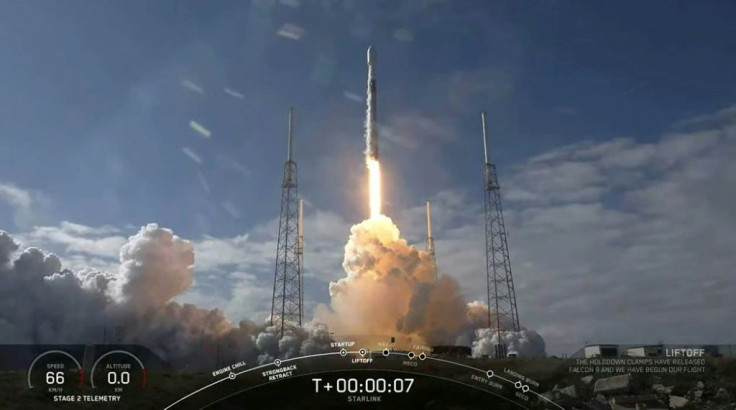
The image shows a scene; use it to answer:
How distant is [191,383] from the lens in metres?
52.9

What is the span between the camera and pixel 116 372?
158 ft

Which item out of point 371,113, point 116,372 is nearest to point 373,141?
point 371,113

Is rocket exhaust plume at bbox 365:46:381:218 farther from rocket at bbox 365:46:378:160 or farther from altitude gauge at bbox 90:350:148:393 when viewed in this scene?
altitude gauge at bbox 90:350:148:393

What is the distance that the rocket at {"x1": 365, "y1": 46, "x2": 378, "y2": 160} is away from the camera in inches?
4611

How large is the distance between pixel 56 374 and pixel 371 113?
81.2 m

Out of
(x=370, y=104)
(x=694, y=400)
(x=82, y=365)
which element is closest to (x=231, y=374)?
(x=82, y=365)

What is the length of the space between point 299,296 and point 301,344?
538 inches

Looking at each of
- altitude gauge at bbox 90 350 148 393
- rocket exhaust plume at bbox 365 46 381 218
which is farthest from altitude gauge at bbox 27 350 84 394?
rocket exhaust plume at bbox 365 46 381 218

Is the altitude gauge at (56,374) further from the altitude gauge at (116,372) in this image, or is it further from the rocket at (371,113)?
the rocket at (371,113)

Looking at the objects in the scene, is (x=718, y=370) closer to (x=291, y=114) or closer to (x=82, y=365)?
(x=82, y=365)

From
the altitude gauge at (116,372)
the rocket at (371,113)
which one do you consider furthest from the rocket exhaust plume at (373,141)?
the altitude gauge at (116,372)

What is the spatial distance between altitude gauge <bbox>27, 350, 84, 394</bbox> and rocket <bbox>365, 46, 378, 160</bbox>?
74.3m

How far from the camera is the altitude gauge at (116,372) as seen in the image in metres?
48.0

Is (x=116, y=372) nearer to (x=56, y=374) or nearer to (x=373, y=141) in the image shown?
(x=56, y=374)
